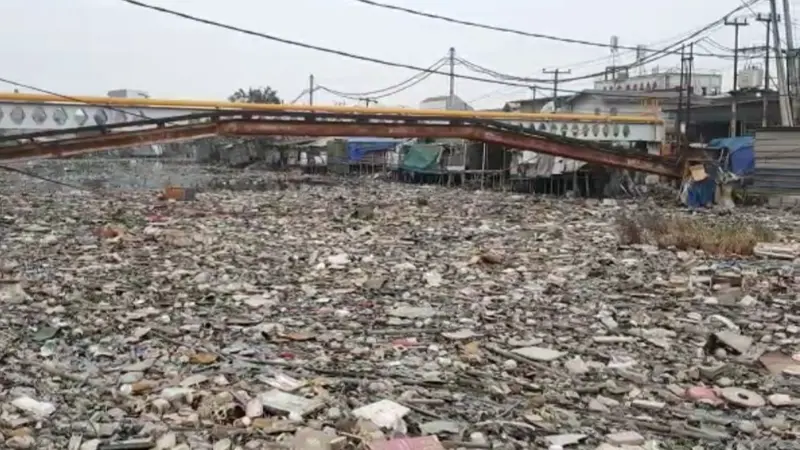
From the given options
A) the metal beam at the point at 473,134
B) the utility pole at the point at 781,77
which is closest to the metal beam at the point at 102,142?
the metal beam at the point at 473,134

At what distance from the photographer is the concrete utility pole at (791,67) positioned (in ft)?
70.8

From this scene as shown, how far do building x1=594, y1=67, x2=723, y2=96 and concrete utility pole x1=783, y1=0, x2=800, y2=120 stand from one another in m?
16.8

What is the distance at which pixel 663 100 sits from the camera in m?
31.5

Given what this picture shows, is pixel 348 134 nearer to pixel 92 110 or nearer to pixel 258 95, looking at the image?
pixel 92 110

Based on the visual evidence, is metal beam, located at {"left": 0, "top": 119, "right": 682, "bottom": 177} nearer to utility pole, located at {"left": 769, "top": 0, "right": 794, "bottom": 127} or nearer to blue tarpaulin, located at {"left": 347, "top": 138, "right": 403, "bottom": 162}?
utility pole, located at {"left": 769, "top": 0, "right": 794, "bottom": 127}

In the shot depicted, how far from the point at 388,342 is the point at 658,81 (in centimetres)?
4065

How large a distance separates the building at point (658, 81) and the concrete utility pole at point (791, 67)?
16.8 meters

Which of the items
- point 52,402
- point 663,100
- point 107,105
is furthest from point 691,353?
point 663,100

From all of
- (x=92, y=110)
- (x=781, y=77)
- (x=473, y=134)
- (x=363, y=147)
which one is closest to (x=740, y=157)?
(x=781, y=77)

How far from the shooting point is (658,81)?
43.0 metres

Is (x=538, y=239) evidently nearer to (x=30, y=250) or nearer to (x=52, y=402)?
(x=30, y=250)

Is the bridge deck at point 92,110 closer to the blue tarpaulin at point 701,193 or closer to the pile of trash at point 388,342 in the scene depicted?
the pile of trash at point 388,342

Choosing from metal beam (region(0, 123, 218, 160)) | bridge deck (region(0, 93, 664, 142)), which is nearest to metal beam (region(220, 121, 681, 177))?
bridge deck (region(0, 93, 664, 142))

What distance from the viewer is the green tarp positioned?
96.6 feet
